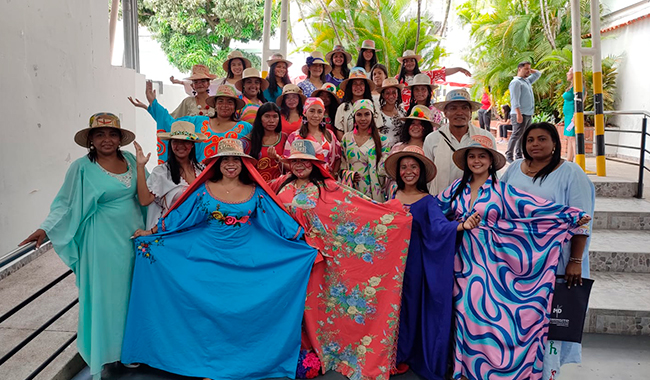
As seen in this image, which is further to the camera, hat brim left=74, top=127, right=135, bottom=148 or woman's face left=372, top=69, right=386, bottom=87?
woman's face left=372, top=69, right=386, bottom=87

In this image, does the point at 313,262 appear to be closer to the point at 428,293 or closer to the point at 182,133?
the point at 428,293

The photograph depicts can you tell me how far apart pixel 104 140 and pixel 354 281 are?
2.22 m

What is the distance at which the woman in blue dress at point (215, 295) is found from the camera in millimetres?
3814

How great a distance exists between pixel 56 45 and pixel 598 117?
7.55 m

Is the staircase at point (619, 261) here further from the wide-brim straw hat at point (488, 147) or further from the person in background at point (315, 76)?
the person in background at point (315, 76)

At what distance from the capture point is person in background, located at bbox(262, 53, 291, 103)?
6.39 meters

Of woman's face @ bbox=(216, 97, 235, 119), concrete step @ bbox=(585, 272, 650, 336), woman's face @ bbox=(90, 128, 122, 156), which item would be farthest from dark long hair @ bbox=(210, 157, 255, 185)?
concrete step @ bbox=(585, 272, 650, 336)

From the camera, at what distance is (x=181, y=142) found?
13.6ft

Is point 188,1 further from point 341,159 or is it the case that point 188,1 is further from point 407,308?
point 407,308

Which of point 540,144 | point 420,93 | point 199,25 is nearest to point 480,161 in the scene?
point 540,144

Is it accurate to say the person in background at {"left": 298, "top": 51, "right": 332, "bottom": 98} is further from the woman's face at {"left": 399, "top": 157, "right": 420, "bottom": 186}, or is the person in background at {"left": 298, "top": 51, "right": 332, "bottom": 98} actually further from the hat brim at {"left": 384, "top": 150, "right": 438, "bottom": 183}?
the woman's face at {"left": 399, "top": 157, "right": 420, "bottom": 186}

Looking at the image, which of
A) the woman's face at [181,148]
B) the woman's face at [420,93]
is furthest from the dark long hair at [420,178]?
the woman's face at [420,93]

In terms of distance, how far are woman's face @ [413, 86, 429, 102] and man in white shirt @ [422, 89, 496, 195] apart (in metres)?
1.12

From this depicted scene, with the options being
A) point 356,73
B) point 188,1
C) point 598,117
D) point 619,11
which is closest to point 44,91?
point 356,73
